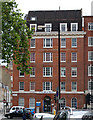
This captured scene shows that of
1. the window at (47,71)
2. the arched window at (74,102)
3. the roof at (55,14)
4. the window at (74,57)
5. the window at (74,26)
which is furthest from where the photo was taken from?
the roof at (55,14)

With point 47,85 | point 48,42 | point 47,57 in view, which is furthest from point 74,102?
point 48,42

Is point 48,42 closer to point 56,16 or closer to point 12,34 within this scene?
point 56,16

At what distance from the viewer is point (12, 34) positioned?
2173 cm

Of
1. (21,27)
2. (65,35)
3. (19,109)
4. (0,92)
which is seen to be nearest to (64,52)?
(65,35)

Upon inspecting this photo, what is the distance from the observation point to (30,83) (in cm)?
7150

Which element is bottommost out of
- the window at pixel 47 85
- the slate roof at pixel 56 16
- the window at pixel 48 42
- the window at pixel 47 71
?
the window at pixel 47 85

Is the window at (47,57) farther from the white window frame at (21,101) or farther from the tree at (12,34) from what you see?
the tree at (12,34)

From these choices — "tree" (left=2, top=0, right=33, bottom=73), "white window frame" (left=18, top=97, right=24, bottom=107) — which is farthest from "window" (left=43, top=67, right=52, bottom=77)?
"tree" (left=2, top=0, right=33, bottom=73)

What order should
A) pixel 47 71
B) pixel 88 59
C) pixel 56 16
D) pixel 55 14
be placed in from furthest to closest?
pixel 55 14, pixel 56 16, pixel 47 71, pixel 88 59

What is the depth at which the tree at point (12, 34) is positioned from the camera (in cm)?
2162

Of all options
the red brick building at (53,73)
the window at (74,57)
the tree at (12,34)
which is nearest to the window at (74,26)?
the red brick building at (53,73)

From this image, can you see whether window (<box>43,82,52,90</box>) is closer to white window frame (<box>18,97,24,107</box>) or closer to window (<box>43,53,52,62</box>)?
window (<box>43,53,52,62</box>)

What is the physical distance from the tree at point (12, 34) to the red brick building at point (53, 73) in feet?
155

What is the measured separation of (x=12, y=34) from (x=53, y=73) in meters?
49.8
